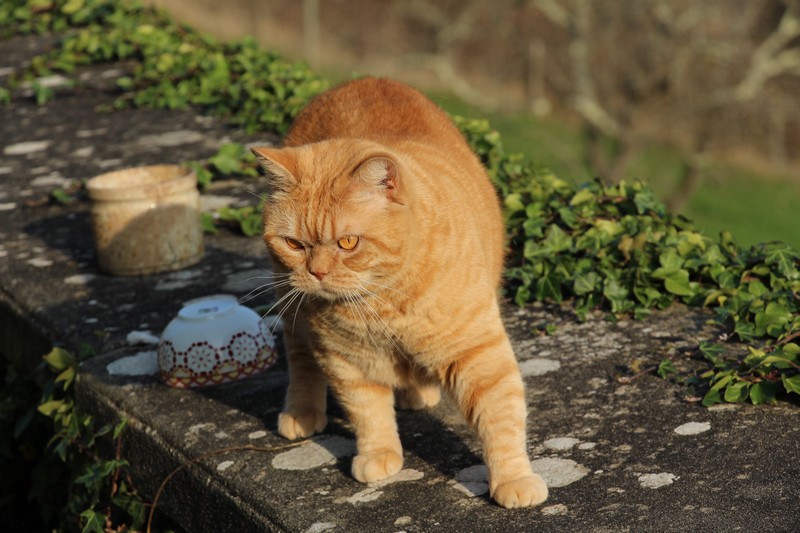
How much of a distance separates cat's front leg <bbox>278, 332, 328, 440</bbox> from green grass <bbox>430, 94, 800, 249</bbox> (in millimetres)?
9683

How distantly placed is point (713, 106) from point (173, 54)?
23.6 feet

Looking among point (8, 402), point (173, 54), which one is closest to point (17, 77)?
point (173, 54)

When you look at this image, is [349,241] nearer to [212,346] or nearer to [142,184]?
[212,346]

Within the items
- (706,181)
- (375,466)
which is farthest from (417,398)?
(706,181)

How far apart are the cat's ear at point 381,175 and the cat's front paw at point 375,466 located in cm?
75

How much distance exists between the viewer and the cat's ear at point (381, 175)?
2.67 metres

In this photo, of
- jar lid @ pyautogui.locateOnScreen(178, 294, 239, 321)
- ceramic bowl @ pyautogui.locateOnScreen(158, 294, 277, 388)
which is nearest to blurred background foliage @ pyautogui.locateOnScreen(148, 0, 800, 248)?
jar lid @ pyautogui.locateOnScreen(178, 294, 239, 321)

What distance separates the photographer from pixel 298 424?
10.2 feet

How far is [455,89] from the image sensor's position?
13.5m

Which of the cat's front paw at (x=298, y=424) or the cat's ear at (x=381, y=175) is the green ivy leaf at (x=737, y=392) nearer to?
the cat's ear at (x=381, y=175)

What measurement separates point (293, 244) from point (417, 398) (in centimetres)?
80

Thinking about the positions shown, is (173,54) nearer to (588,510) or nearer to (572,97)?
(588,510)

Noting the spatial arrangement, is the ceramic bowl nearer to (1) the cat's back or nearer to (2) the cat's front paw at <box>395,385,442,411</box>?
(2) the cat's front paw at <box>395,385,442,411</box>

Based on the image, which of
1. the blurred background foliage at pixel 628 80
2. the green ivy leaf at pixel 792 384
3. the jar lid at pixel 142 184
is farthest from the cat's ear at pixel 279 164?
the blurred background foliage at pixel 628 80
